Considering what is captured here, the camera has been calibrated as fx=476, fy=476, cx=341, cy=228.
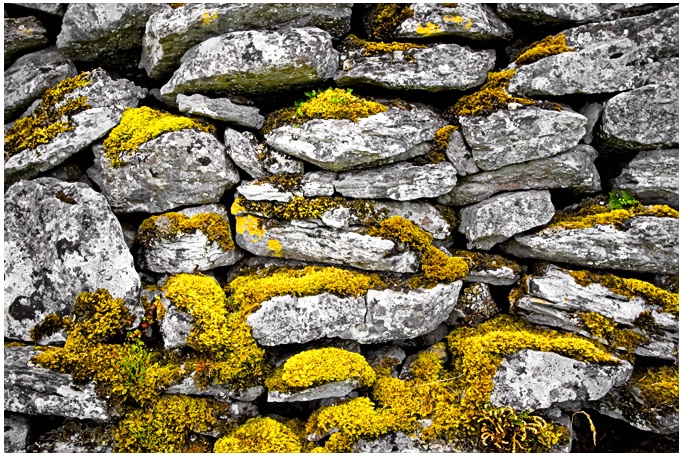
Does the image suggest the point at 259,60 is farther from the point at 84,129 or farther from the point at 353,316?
the point at 353,316

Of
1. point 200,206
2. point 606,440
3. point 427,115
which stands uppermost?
point 427,115

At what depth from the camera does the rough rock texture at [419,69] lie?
6.82 metres

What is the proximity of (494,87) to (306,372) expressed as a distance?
15.8 feet

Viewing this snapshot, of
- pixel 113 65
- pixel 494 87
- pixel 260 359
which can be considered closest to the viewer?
pixel 260 359

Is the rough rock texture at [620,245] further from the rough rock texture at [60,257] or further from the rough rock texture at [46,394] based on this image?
the rough rock texture at [46,394]

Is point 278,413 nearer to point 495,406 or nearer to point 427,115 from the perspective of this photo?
point 495,406

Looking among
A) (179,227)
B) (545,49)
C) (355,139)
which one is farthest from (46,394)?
(545,49)

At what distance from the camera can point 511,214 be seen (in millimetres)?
6988

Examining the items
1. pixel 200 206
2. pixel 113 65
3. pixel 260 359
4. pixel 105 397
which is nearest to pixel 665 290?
pixel 260 359

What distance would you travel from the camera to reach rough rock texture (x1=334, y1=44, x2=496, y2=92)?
6.82 m

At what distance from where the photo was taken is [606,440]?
684cm

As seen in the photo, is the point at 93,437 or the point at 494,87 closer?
the point at 93,437

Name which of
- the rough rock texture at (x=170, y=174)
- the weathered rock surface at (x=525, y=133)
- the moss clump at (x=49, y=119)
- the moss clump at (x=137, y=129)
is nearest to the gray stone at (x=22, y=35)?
the moss clump at (x=49, y=119)

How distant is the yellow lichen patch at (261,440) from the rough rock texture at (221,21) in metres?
5.45
